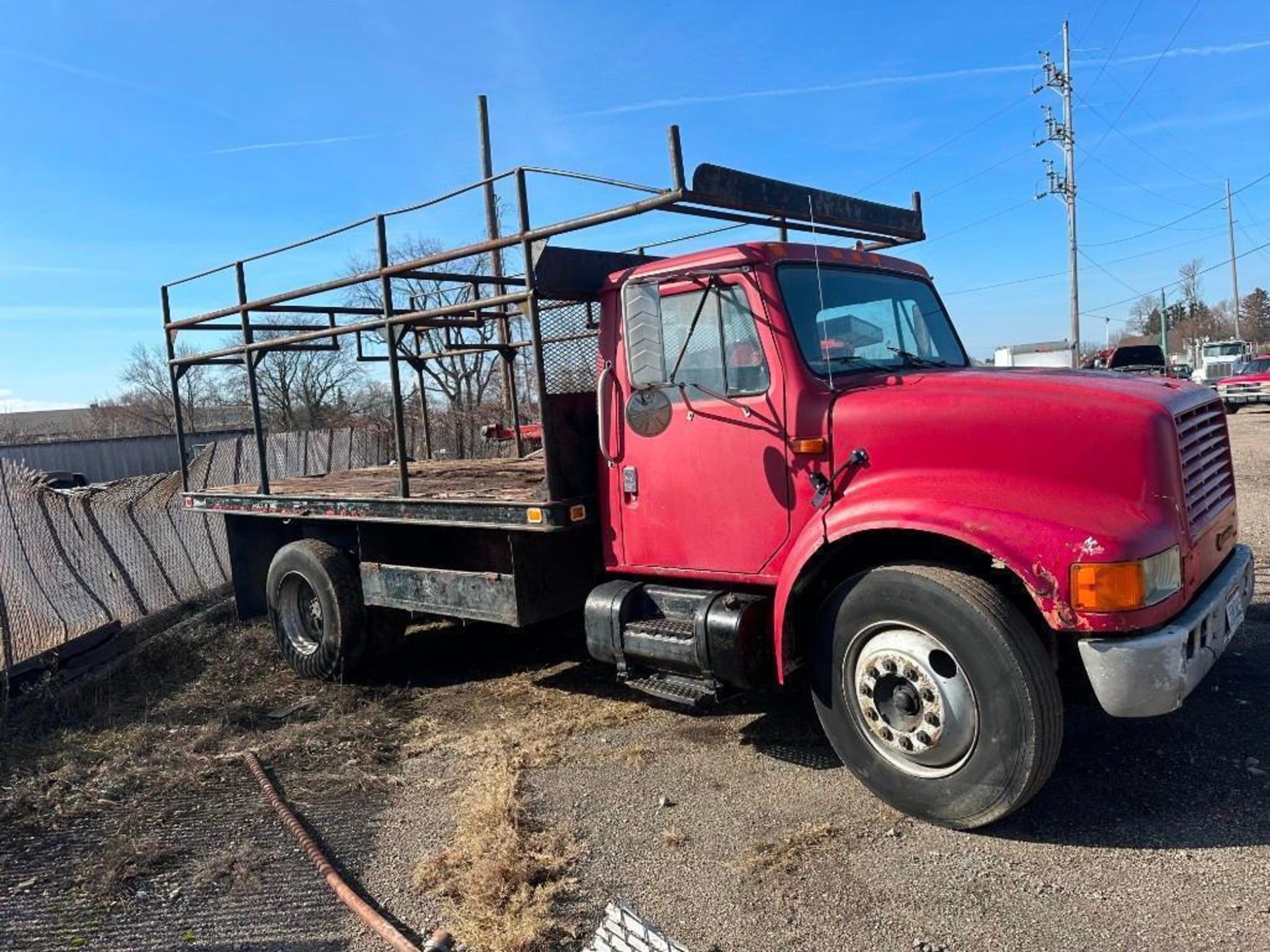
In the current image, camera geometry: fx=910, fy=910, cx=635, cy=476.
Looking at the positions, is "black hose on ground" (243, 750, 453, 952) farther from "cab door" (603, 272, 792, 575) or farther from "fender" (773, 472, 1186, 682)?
"fender" (773, 472, 1186, 682)

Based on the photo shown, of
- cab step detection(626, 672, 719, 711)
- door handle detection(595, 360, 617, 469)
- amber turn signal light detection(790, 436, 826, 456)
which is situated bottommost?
cab step detection(626, 672, 719, 711)

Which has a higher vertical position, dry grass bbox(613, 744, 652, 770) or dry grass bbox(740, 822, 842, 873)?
dry grass bbox(613, 744, 652, 770)

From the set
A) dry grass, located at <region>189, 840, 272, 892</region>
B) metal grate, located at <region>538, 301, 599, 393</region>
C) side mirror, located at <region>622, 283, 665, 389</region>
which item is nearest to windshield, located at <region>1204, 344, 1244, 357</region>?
metal grate, located at <region>538, 301, 599, 393</region>

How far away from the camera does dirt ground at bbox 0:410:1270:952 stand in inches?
122

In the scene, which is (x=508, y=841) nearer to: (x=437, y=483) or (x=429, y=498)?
(x=429, y=498)

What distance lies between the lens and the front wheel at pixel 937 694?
10.9 feet

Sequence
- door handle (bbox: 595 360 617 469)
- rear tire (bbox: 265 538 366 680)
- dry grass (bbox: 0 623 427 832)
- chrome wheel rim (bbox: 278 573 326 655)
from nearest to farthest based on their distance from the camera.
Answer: dry grass (bbox: 0 623 427 832) < door handle (bbox: 595 360 617 469) < rear tire (bbox: 265 538 366 680) < chrome wheel rim (bbox: 278 573 326 655)

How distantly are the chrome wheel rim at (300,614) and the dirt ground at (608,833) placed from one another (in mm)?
988

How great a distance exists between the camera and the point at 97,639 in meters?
6.76

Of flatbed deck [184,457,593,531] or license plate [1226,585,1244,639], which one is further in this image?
flatbed deck [184,457,593,531]

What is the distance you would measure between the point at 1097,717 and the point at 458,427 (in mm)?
8498

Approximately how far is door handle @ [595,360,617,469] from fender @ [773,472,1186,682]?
1.60m

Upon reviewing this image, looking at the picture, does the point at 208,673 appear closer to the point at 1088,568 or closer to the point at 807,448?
the point at 807,448

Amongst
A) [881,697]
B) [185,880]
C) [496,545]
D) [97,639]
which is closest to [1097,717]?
[881,697]
